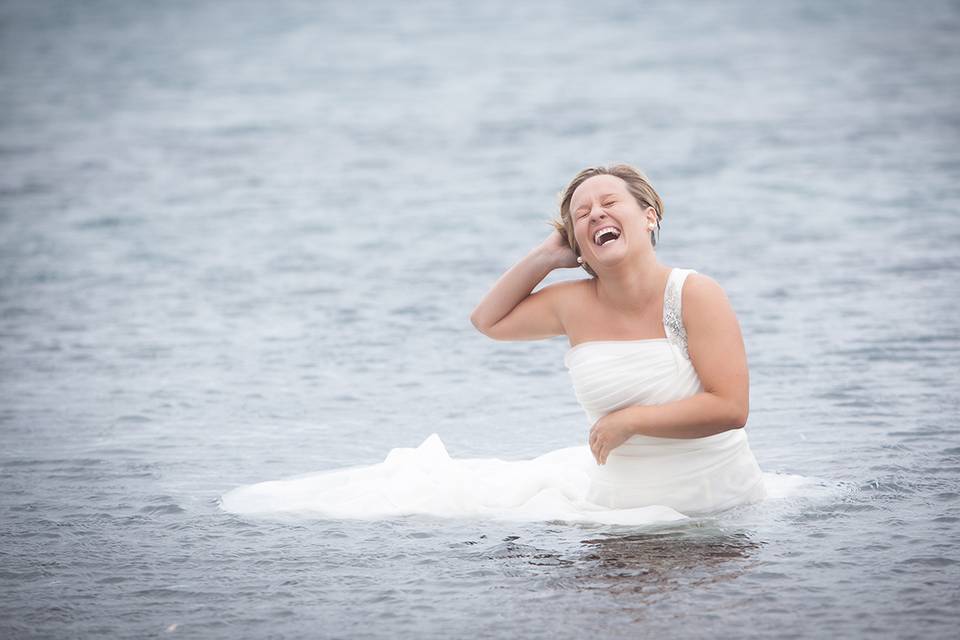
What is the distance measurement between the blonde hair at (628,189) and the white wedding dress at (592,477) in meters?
0.34

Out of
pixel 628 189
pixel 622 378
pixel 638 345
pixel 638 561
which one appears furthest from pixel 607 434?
pixel 628 189

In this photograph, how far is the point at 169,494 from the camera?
23.1 feet

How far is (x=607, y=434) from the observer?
6.02 metres

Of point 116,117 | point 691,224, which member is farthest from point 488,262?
point 116,117

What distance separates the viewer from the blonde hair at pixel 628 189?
6.14m

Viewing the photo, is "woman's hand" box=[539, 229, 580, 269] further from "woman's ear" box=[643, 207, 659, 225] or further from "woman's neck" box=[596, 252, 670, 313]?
"woman's ear" box=[643, 207, 659, 225]

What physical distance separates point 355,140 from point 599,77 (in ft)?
20.9

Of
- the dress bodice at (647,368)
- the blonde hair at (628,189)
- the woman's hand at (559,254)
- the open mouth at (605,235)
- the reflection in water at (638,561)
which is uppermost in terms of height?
the blonde hair at (628,189)

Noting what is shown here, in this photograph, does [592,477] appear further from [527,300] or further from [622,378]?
[527,300]

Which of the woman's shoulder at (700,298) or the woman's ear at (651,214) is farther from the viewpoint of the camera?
the woman's ear at (651,214)

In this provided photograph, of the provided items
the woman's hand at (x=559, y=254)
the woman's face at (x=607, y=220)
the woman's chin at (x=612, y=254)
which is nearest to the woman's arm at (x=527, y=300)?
the woman's hand at (x=559, y=254)

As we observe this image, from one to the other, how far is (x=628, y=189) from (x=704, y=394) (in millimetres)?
966

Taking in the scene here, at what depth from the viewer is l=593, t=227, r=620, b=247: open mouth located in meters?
6.02

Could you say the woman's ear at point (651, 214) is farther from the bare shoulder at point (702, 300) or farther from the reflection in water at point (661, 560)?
the reflection in water at point (661, 560)
